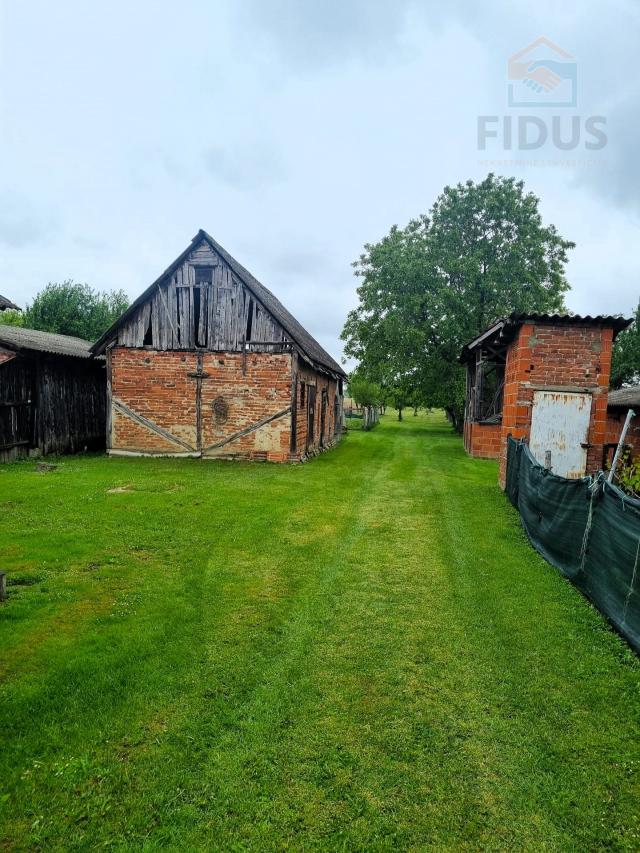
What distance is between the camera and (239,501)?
10672mm

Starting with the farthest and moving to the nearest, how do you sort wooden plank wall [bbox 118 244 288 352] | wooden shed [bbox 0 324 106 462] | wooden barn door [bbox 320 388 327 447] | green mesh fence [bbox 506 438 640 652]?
1. wooden barn door [bbox 320 388 327 447]
2. wooden plank wall [bbox 118 244 288 352]
3. wooden shed [bbox 0 324 106 462]
4. green mesh fence [bbox 506 438 640 652]

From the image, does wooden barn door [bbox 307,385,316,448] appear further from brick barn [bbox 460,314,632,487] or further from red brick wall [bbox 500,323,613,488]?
red brick wall [bbox 500,323,613,488]

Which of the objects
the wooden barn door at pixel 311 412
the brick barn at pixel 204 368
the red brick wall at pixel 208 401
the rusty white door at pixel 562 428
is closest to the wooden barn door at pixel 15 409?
the brick barn at pixel 204 368

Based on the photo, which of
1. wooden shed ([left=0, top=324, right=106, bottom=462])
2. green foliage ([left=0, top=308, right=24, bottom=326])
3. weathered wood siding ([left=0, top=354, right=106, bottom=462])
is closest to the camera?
wooden shed ([left=0, top=324, right=106, bottom=462])

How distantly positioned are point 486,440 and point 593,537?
14.4 meters

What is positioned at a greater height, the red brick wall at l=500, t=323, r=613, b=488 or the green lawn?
the red brick wall at l=500, t=323, r=613, b=488

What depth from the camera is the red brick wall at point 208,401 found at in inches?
647

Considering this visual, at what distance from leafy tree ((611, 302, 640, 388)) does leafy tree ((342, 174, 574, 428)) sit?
559cm

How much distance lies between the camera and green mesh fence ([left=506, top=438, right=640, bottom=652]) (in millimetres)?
5043

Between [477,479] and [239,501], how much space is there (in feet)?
25.0

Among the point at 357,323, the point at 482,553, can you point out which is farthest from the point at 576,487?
the point at 357,323

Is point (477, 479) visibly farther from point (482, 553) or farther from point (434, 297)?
point (434, 297)

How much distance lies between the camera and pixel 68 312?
36.8 meters

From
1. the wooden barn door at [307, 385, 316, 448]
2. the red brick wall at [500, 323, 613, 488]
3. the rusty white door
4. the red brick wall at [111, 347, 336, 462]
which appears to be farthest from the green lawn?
the wooden barn door at [307, 385, 316, 448]
